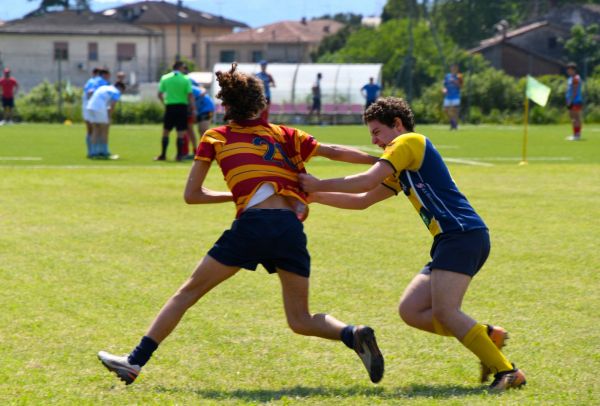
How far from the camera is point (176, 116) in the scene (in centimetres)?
2195

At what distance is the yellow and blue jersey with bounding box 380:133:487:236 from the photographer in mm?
5777

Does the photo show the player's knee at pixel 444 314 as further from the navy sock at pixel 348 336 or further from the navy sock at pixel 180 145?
the navy sock at pixel 180 145

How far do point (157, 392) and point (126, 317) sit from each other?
205 cm

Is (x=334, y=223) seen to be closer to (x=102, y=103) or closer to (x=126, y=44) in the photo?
(x=102, y=103)

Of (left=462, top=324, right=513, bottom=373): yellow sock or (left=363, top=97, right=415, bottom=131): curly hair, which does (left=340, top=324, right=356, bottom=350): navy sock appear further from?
(left=363, top=97, right=415, bottom=131): curly hair

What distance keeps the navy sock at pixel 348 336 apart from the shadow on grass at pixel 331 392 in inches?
8.8

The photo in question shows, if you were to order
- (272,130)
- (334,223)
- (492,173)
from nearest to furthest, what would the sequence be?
(272,130) < (334,223) < (492,173)

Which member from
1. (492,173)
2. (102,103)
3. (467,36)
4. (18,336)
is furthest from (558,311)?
(467,36)

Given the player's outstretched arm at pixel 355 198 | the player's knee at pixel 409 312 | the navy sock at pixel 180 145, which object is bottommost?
the navy sock at pixel 180 145

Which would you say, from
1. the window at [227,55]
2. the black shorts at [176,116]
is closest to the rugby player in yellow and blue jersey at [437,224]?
the black shorts at [176,116]

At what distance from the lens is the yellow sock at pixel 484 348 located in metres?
5.78

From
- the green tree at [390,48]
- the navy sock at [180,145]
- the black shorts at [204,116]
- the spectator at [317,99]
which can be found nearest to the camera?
the navy sock at [180,145]

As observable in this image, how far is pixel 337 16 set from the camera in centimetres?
17900

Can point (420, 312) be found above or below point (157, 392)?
above
